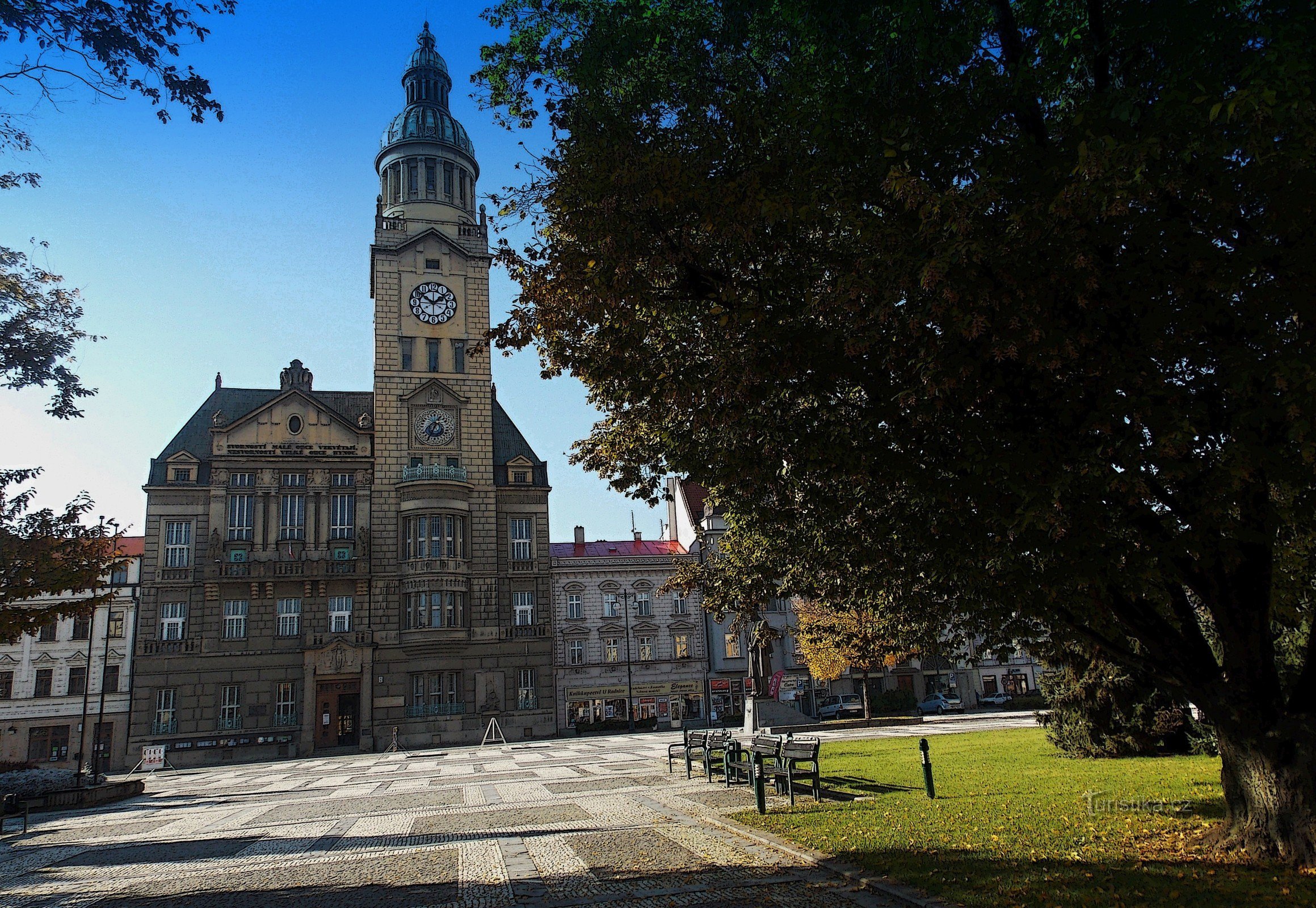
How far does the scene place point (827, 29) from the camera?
9320mm

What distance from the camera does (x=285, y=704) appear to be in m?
43.8

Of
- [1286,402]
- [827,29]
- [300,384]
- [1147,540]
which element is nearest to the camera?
[1286,402]

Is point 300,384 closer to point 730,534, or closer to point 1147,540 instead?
point 730,534

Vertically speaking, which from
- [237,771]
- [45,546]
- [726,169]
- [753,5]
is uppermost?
[753,5]

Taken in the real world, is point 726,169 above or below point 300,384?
below

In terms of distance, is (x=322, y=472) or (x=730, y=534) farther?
(x=322, y=472)

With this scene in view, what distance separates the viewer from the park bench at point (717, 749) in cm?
1780

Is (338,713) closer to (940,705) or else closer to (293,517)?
(293,517)

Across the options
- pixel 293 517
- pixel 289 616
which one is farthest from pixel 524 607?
pixel 293 517

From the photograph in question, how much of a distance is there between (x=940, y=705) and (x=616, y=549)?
2282 cm

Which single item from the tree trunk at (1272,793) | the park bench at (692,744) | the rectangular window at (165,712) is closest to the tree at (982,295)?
the tree trunk at (1272,793)

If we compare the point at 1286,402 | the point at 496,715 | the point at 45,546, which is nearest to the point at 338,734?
the point at 496,715

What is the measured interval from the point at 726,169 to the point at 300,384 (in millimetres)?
43576

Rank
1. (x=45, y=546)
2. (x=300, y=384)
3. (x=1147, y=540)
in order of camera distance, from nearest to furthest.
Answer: (x=1147, y=540) → (x=45, y=546) → (x=300, y=384)
